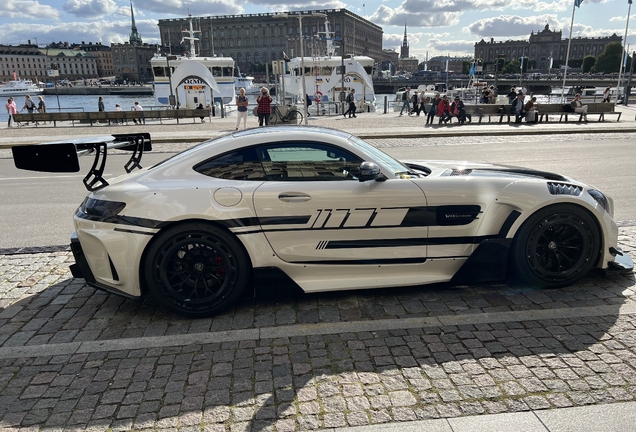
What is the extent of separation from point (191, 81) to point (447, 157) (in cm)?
A: 2905

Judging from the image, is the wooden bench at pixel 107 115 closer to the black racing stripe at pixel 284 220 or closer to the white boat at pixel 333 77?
the white boat at pixel 333 77

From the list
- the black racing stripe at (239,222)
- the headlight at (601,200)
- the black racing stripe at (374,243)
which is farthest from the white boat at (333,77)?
the black racing stripe at (239,222)

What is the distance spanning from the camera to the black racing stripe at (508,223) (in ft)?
13.3

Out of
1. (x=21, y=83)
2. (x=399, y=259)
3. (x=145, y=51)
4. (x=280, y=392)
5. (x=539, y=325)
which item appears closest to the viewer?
(x=280, y=392)

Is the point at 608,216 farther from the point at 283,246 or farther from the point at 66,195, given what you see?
the point at 66,195

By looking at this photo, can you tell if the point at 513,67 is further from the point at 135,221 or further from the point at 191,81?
the point at 135,221

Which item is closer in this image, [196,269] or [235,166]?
[196,269]

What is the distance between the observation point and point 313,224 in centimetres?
388

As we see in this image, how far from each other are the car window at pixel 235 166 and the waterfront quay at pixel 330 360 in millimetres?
938

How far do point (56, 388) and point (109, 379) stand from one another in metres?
0.32

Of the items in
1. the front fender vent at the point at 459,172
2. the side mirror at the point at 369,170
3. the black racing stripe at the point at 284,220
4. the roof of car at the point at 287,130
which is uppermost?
the roof of car at the point at 287,130

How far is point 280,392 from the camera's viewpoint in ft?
9.56

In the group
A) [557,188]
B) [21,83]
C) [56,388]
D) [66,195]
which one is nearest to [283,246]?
[56,388]

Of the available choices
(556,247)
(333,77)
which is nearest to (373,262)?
(556,247)
